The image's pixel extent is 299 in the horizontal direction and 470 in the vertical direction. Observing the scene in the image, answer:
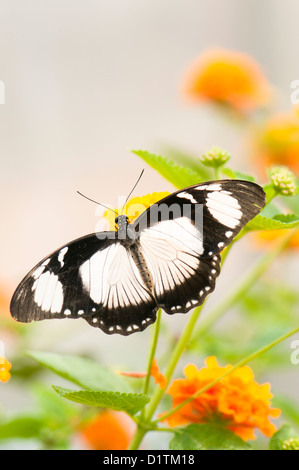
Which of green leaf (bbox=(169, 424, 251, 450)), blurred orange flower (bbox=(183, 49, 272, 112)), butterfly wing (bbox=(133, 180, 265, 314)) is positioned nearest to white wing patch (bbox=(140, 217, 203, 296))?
butterfly wing (bbox=(133, 180, 265, 314))

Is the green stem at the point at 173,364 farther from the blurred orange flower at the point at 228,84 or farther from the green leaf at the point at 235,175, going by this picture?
the blurred orange flower at the point at 228,84

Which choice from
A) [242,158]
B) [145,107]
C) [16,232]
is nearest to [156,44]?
[145,107]

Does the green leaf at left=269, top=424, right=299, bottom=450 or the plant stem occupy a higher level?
the plant stem

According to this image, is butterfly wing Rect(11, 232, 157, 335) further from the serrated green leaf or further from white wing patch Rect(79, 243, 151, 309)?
the serrated green leaf

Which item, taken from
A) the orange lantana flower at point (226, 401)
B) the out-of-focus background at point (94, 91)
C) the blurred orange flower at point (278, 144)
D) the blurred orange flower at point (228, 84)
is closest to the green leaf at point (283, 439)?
the orange lantana flower at point (226, 401)

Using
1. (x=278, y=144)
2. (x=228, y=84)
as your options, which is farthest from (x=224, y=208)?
(x=228, y=84)
